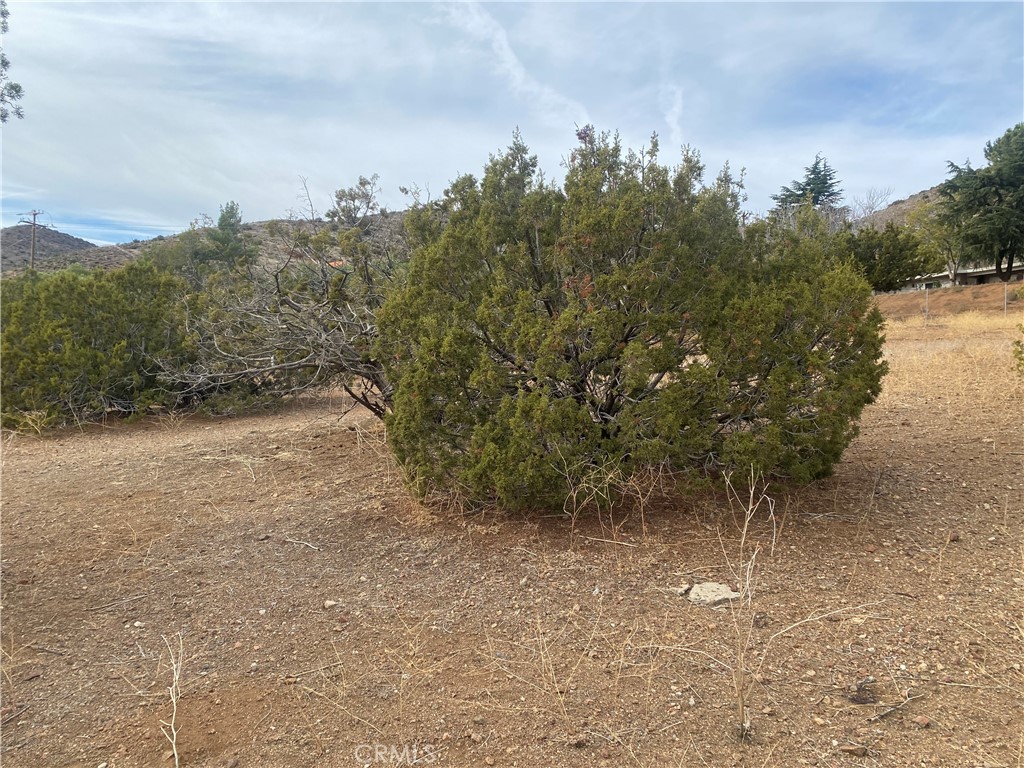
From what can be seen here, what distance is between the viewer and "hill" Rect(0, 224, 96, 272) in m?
38.1

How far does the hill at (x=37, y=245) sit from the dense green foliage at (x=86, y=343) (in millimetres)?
34003


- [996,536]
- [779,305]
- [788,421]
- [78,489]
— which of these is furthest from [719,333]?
[78,489]

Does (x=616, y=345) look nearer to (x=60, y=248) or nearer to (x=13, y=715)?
(x=13, y=715)

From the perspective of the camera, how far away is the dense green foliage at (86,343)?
8117 mm

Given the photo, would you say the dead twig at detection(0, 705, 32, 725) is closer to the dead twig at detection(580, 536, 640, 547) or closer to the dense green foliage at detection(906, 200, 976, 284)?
the dead twig at detection(580, 536, 640, 547)

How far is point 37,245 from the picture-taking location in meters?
41.1

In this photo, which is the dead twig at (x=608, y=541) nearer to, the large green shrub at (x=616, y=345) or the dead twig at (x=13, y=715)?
the large green shrub at (x=616, y=345)

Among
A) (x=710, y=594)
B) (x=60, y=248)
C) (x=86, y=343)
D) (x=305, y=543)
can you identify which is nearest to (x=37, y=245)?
(x=60, y=248)

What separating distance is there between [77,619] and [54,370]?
6489mm

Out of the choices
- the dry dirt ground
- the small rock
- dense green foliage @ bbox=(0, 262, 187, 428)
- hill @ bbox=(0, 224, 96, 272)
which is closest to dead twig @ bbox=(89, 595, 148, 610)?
the dry dirt ground

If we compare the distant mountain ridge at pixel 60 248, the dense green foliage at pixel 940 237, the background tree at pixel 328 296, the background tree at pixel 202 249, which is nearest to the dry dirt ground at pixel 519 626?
the background tree at pixel 328 296

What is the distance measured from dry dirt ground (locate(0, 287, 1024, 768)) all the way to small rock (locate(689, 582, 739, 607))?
0.18 ft

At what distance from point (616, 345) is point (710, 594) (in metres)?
1.45

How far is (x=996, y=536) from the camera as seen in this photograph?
138 inches
